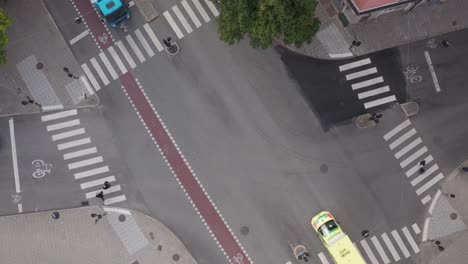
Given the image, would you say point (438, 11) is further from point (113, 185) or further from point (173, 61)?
point (113, 185)

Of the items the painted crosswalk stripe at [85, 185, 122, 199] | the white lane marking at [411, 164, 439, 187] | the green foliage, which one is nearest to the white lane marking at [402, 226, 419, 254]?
the white lane marking at [411, 164, 439, 187]

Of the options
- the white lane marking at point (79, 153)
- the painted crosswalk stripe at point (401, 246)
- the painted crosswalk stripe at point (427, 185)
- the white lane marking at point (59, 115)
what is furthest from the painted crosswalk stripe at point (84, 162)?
the painted crosswalk stripe at point (427, 185)

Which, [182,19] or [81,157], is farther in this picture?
[182,19]

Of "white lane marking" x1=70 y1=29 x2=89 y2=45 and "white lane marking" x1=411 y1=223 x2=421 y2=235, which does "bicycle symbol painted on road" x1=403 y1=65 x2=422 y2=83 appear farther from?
"white lane marking" x1=70 y1=29 x2=89 y2=45

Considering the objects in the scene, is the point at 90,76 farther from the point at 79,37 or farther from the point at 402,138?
the point at 402,138

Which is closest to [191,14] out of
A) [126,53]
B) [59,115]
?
[126,53]
